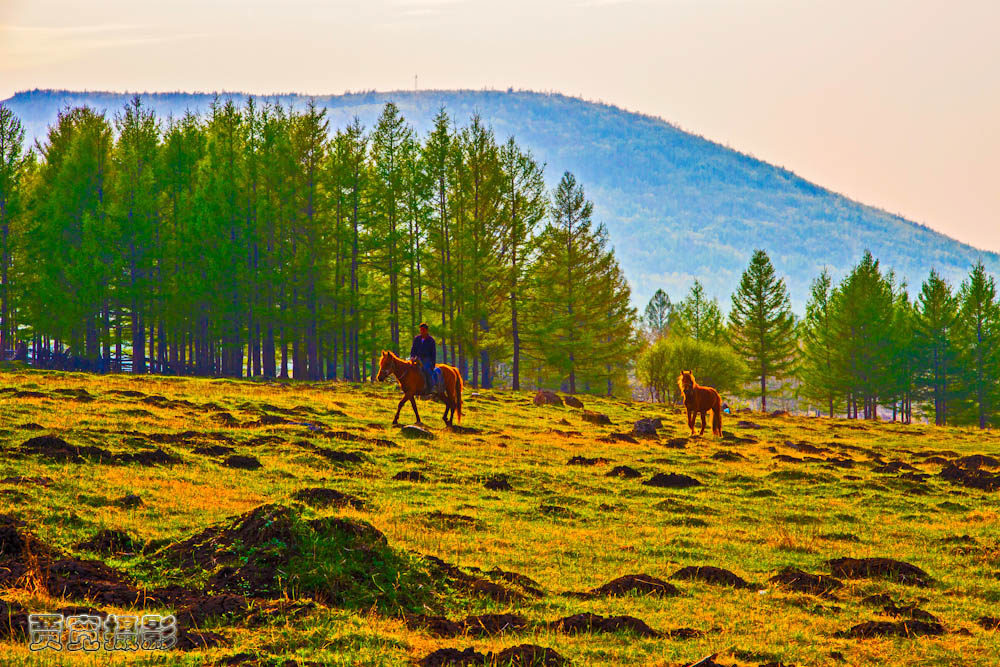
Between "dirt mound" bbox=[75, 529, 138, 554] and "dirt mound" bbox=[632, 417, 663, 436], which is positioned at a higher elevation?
"dirt mound" bbox=[75, 529, 138, 554]

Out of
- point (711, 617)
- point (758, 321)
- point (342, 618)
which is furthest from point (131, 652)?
point (758, 321)

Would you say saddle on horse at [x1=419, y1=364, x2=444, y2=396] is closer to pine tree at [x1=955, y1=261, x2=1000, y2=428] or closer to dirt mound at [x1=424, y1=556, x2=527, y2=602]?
dirt mound at [x1=424, y1=556, x2=527, y2=602]

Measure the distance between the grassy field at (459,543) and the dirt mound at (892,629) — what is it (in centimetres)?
3

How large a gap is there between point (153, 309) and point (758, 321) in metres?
55.7

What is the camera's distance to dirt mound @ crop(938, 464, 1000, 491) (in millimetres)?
26266

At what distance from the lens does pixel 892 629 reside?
1161 centimetres

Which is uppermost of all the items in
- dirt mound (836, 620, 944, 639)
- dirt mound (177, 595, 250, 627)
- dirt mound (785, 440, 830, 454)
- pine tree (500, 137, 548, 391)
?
pine tree (500, 137, 548, 391)

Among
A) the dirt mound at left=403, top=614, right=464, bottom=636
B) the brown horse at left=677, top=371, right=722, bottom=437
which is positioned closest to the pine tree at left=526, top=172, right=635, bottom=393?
the brown horse at left=677, top=371, right=722, bottom=437

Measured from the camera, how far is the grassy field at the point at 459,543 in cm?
1045

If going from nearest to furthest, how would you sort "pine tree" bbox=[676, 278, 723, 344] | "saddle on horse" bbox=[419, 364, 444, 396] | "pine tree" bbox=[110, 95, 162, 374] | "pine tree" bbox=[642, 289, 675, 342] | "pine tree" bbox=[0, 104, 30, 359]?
"saddle on horse" bbox=[419, 364, 444, 396]
"pine tree" bbox=[110, 95, 162, 374]
"pine tree" bbox=[0, 104, 30, 359]
"pine tree" bbox=[676, 278, 723, 344]
"pine tree" bbox=[642, 289, 675, 342]

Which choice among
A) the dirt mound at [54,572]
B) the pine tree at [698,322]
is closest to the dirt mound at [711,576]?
the dirt mound at [54,572]

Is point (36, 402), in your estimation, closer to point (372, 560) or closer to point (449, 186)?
point (372, 560)

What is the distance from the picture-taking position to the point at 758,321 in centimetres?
8812

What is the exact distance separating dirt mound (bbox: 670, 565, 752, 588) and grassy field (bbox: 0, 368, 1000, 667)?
60mm
